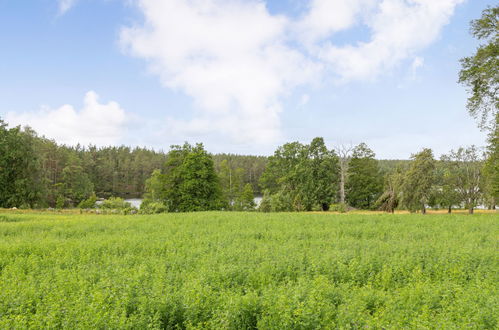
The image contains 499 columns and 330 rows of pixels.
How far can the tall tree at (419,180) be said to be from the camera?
36938 mm

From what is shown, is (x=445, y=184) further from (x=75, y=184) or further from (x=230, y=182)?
(x=75, y=184)

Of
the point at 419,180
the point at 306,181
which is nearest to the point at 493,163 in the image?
the point at 419,180

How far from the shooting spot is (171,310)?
5961mm

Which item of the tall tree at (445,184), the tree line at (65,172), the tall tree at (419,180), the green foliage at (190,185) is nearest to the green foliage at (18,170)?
the tree line at (65,172)

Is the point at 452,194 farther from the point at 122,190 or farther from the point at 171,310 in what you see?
the point at 122,190

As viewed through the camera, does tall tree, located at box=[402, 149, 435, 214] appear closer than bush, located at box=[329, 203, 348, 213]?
Yes

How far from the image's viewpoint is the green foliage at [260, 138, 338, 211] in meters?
53.4

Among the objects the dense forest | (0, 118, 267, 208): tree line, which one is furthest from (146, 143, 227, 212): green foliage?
(0, 118, 267, 208): tree line

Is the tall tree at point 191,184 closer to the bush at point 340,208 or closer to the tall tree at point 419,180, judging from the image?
the bush at point 340,208

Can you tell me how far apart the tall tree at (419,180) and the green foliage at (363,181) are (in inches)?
766

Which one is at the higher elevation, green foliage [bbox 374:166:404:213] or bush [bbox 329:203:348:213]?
green foliage [bbox 374:166:404:213]

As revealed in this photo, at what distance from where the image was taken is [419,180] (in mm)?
37188

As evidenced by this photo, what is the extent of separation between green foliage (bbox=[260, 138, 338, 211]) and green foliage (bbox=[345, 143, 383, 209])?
453 cm

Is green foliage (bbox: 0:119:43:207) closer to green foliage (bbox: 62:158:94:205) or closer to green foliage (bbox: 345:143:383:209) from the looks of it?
green foliage (bbox: 62:158:94:205)
